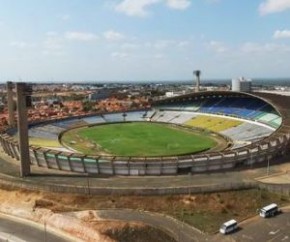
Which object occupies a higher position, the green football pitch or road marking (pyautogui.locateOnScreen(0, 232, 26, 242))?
the green football pitch

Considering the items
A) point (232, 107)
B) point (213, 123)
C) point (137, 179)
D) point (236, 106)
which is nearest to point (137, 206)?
point (137, 179)

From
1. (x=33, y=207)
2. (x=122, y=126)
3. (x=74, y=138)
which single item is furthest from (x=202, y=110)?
(x=33, y=207)

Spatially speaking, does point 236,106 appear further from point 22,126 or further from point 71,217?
point 71,217

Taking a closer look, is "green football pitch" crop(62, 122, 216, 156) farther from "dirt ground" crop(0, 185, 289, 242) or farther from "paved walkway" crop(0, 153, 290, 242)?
"dirt ground" crop(0, 185, 289, 242)

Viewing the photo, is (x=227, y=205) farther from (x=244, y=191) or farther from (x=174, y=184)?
(x=174, y=184)

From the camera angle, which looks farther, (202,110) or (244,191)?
(202,110)

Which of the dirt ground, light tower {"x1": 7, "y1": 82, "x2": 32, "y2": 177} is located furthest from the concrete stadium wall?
the dirt ground
